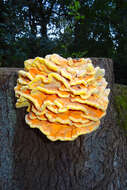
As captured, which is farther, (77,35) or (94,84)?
(77,35)

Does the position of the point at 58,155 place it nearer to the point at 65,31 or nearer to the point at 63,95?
the point at 63,95

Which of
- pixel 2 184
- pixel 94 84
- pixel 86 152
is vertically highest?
pixel 94 84

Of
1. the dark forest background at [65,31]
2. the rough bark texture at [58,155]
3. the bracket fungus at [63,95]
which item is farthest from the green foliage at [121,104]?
the dark forest background at [65,31]

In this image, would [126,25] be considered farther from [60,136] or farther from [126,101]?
[60,136]

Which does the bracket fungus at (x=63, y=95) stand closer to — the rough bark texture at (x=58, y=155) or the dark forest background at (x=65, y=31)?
the rough bark texture at (x=58, y=155)

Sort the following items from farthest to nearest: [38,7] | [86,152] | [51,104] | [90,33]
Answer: [38,7], [90,33], [86,152], [51,104]

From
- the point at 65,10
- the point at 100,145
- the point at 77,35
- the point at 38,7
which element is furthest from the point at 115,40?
the point at 100,145

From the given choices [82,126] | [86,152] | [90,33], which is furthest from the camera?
[90,33]

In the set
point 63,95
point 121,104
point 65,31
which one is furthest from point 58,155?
point 65,31

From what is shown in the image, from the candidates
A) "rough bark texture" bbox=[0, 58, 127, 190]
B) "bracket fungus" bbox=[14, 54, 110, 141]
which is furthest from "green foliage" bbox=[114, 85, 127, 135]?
"bracket fungus" bbox=[14, 54, 110, 141]
